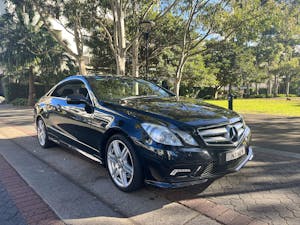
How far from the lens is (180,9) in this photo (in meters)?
13.6

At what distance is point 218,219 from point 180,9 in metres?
13.0

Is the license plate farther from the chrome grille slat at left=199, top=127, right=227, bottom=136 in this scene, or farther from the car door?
the car door

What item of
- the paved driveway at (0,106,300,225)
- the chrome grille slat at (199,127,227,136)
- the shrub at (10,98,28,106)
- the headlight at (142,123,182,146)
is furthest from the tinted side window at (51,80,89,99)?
the shrub at (10,98,28,106)

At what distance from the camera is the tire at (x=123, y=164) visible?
9.86 ft

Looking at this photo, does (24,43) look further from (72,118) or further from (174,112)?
(174,112)

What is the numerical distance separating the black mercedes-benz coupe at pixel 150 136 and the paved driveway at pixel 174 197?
0.99ft

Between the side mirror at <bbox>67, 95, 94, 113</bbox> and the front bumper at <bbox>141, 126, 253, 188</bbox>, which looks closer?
the front bumper at <bbox>141, 126, 253, 188</bbox>

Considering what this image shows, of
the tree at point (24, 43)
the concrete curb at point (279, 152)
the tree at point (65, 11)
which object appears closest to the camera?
the concrete curb at point (279, 152)

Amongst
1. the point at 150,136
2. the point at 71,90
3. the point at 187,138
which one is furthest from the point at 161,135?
the point at 71,90

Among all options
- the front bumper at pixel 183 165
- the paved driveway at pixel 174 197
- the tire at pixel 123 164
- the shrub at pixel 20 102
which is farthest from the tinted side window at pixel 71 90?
the shrub at pixel 20 102

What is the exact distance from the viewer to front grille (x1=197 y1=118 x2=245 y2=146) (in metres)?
2.86

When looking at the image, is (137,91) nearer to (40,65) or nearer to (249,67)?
(40,65)

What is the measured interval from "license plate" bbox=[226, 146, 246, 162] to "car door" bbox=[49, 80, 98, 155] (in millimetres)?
1892

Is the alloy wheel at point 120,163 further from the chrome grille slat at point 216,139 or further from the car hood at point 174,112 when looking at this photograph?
the chrome grille slat at point 216,139
